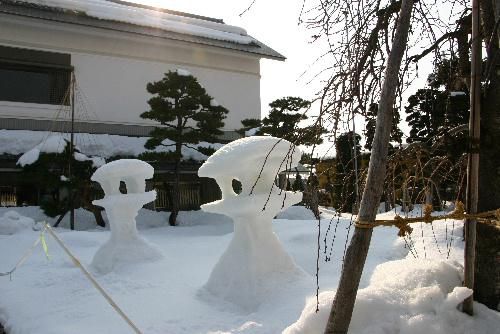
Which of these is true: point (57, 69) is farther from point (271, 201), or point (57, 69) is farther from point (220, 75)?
point (271, 201)

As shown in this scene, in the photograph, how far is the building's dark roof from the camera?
55.0 feet

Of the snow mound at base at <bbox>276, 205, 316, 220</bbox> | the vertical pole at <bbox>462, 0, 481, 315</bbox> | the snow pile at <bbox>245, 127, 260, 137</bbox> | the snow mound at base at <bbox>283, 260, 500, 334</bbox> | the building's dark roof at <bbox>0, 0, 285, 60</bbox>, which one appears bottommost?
the snow mound at base at <bbox>276, 205, 316, 220</bbox>

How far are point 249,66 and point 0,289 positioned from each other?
16.8 m

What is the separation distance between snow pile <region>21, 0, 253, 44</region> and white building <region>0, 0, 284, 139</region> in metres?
0.06

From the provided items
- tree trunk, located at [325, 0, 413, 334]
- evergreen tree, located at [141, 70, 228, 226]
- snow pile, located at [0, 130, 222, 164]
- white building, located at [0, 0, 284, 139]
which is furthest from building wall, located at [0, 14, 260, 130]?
tree trunk, located at [325, 0, 413, 334]

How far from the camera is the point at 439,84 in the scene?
3490 millimetres

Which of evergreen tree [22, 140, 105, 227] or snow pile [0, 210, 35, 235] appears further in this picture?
evergreen tree [22, 140, 105, 227]

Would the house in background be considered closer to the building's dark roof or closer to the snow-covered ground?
the building's dark roof

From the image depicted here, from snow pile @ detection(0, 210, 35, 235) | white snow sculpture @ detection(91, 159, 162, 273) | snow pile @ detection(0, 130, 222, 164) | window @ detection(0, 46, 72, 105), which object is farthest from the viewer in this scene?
window @ detection(0, 46, 72, 105)

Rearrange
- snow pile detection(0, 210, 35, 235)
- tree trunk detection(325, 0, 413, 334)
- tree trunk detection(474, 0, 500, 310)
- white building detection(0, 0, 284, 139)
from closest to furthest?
1. tree trunk detection(325, 0, 413, 334)
2. tree trunk detection(474, 0, 500, 310)
3. snow pile detection(0, 210, 35, 235)
4. white building detection(0, 0, 284, 139)

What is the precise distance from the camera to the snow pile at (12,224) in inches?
472

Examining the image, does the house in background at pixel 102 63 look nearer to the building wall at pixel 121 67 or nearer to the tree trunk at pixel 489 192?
the building wall at pixel 121 67

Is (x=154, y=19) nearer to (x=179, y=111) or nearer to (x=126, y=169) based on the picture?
(x=179, y=111)

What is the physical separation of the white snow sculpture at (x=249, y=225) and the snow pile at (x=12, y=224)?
8211 millimetres
